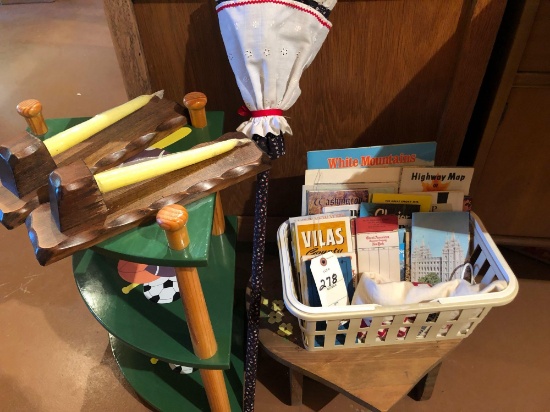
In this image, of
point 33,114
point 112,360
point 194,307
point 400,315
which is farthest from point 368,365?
point 33,114

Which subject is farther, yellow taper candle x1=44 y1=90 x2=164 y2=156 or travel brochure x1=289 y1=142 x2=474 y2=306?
travel brochure x1=289 y1=142 x2=474 y2=306

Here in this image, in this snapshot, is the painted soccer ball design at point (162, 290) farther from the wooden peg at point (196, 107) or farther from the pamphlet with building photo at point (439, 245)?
the pamphlet with building photo at point (439, 245)

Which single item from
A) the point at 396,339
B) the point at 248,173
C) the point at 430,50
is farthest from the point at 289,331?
the point at 430,50

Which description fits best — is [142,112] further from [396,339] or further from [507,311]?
[507,311]

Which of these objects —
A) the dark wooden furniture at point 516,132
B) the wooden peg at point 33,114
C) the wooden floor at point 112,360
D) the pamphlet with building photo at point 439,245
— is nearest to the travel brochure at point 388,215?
the pamphlet with building photo at point 439,245

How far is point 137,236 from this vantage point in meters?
0.66

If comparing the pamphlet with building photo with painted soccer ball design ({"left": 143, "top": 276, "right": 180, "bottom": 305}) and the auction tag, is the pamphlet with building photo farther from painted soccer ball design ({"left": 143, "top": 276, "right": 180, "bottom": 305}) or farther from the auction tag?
painted soccer ball design ({"left": 143, "top": 276, "right": 180, "bottom": 305})

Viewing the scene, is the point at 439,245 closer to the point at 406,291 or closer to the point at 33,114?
the point at 406,291

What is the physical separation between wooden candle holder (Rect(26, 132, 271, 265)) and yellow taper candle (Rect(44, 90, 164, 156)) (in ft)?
0.46

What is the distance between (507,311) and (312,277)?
0.70 m

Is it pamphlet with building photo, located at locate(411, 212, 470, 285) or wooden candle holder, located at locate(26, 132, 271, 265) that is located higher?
wooden candle holder, located at locate(26, 132, 271, 265)

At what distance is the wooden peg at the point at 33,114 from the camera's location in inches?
32.3

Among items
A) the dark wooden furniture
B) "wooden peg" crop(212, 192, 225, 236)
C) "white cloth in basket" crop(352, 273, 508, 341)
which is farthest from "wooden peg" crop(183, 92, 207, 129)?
the dark wooden furniture

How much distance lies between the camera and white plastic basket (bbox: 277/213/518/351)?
2.76 feet
